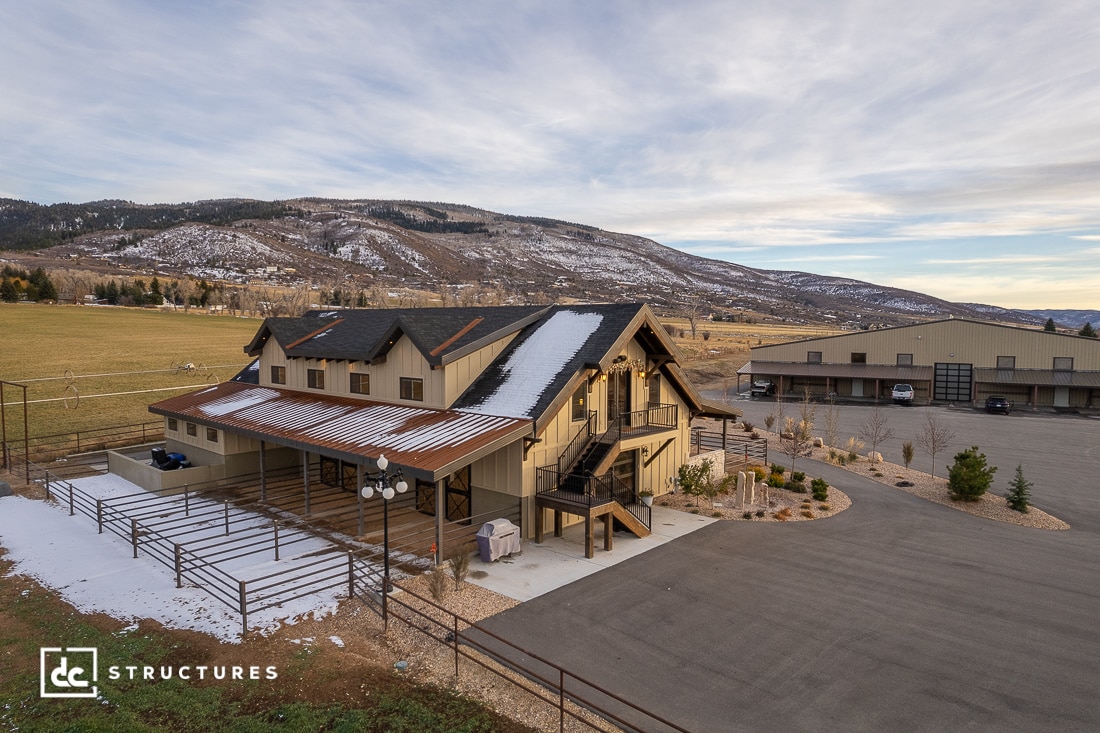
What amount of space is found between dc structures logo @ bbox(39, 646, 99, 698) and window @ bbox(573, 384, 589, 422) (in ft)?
41.8

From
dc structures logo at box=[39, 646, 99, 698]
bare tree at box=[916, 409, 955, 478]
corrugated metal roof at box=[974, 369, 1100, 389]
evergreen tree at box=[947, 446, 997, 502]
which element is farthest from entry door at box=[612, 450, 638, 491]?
corrugated metal roof at box=[974, 369, 1100, 389]

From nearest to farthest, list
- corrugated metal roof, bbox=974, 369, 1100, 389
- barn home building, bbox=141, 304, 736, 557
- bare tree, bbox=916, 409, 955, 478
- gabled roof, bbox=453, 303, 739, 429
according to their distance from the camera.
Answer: barn home building, bbox=141, 304, 736, 557 < gabled roof, bbox=453, 303, 739, 429 < bare tree, bbox=916, 409, 955, 478 < corrugated metal roof, bbox=974, 369, 1100, 389

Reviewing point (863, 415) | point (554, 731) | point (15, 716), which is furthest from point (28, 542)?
point (863, 415)

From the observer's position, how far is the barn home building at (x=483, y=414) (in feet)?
56.1

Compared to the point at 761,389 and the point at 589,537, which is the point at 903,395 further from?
the point at 589,537

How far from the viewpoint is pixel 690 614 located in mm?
13000

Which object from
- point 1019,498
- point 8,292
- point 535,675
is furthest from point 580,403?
point 8,292

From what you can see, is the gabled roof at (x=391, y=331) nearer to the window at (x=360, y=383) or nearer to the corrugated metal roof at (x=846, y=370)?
the window at (x=360, y=383)

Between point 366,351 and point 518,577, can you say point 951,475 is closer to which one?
point 518,577

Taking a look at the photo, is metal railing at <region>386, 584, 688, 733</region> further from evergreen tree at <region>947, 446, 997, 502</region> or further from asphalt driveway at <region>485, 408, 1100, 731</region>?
evergreen tree at <region>947, 446, 997, 502</region>

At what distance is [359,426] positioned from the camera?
1941 cm

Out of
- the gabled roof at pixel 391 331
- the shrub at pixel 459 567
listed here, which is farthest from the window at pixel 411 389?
the shrub at pixel 459 567

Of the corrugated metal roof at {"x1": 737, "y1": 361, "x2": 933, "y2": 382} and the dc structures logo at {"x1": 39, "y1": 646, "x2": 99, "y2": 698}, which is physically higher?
the corrugated metal roof at {"x1": 737, "y1": 361, "x2": 933, "y2": 382}

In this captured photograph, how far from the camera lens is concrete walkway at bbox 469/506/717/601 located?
14.4 metres
